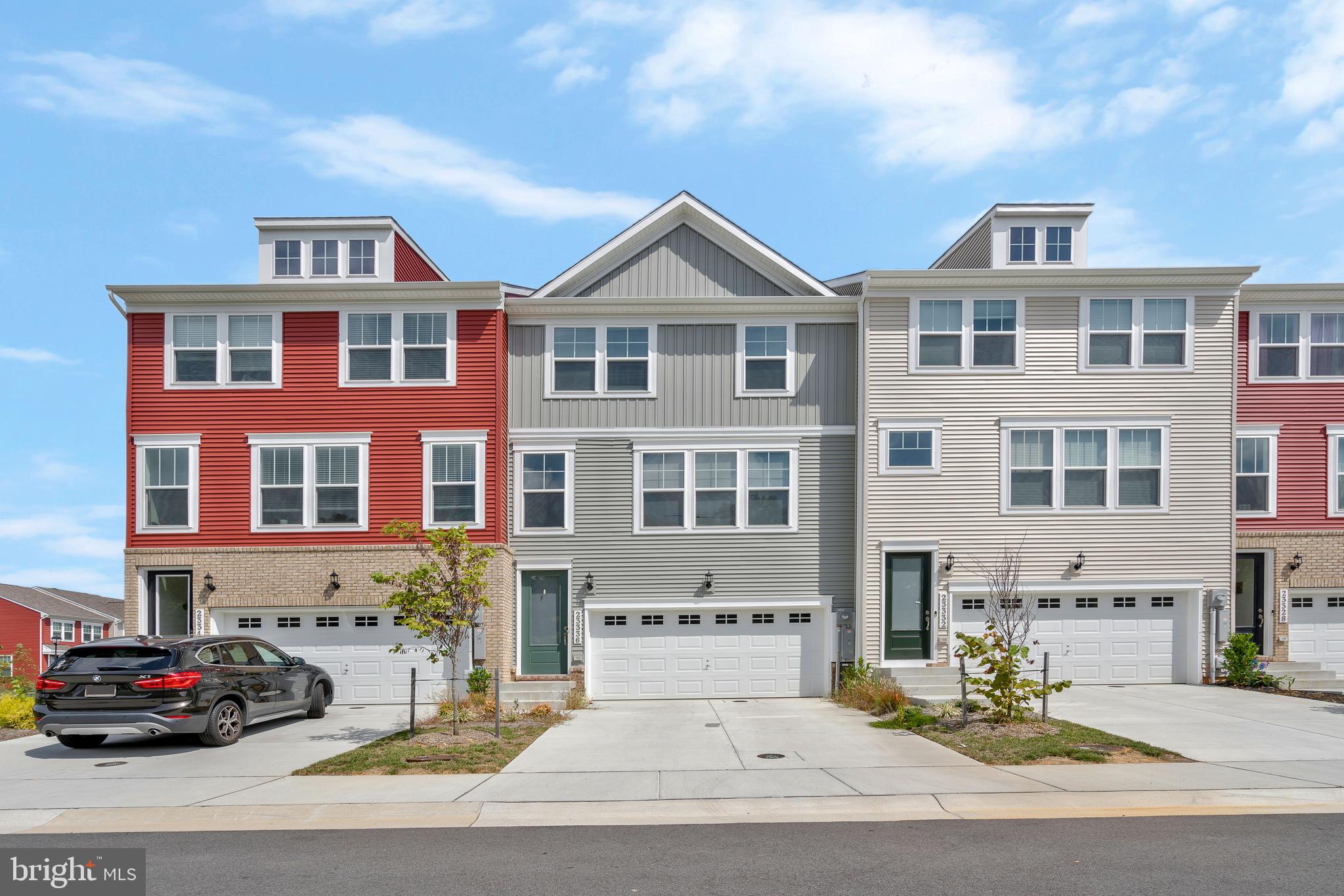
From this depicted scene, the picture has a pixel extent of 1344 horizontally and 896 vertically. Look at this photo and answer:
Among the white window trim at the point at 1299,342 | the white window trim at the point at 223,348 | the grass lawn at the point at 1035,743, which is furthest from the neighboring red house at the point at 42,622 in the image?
the white window trim at the point at 1299,342

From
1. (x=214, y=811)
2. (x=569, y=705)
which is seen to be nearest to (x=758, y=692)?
(x=569, y=705)

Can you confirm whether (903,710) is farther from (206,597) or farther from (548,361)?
(206,597)

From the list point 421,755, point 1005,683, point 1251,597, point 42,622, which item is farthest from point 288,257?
point 42,622

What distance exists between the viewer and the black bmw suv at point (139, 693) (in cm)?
1295

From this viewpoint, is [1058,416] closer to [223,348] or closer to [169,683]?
[169,683]

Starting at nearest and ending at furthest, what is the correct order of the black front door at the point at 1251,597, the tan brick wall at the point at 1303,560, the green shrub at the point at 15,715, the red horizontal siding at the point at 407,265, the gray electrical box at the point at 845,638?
the green shrub at the point at 15,715
the gray electrical box at the point at 845,638
the tan brick wall at the point at 1303,560
the black front door at the point at 1251,597
the red horizontal siding at the point at 407,265

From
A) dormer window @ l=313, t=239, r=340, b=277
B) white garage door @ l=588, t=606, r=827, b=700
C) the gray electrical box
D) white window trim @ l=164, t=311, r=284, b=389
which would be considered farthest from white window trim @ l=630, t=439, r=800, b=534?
dormer window @ l=313, t=239, r=340, b=277

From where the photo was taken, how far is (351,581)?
1900 centimetres

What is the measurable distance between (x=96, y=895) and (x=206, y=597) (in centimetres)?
1282

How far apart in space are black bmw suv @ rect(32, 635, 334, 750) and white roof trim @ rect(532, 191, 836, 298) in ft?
32.8

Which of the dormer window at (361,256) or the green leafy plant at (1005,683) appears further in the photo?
the dormer window at (361,256)

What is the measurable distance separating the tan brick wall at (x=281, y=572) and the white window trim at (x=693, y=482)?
3040 mm

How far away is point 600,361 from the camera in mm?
20203

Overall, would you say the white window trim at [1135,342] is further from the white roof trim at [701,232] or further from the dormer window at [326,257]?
the dormer window at [326,257]
